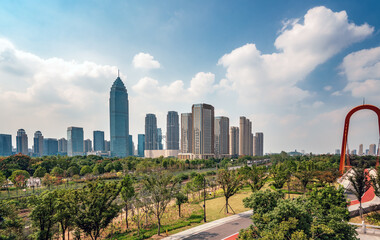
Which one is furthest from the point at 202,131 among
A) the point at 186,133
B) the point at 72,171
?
the point at 72,171

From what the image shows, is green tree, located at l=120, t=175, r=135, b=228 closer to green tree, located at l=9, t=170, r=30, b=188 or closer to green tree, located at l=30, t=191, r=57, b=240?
green tree, located at l=30, t=191, r=57, b=240

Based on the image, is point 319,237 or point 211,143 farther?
point 211,143

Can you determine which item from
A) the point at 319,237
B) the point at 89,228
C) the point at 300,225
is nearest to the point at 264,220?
the point at 300,225

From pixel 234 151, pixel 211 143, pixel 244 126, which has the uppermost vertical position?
pixel 244 126

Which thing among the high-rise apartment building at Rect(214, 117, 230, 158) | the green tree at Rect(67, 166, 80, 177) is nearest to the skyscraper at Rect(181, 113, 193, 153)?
the high-rise apartment building at Rect(214, 117, 230, 158)

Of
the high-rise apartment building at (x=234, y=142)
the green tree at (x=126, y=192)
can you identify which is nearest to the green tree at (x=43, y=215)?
the green tree at (x=126, y=192)

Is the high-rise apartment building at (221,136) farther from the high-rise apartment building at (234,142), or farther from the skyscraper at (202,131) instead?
the skyscraper at (202,131)

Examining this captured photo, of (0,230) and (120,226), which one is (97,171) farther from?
(0,230)

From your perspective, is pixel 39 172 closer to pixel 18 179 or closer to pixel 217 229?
pixel 18 179
